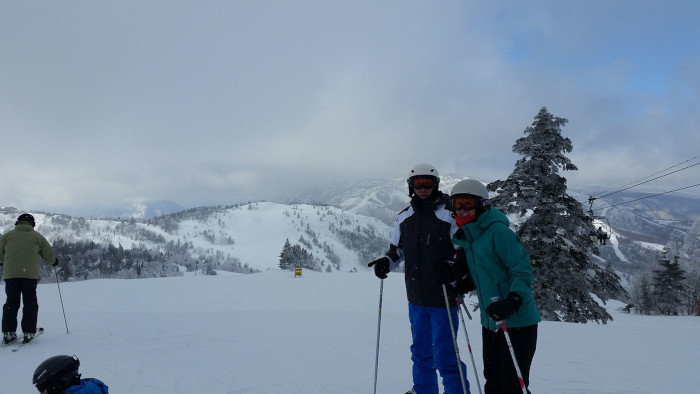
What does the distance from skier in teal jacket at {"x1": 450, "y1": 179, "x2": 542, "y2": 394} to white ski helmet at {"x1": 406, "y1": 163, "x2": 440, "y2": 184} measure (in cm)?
68

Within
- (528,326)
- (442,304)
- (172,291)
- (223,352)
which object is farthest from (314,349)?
(172,291)

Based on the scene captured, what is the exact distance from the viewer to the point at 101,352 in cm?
627

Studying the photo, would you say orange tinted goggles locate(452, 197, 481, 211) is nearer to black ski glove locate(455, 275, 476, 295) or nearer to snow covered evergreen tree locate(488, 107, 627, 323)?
black ski glove locate(455, 275, 476, 295)

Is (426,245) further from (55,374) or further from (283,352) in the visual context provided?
(283,352)

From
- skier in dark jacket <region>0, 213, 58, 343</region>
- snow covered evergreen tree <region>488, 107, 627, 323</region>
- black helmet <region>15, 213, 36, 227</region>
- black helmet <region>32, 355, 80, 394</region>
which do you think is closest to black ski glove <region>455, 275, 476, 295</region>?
black helmet <region>32, 355, 80, 394</region>

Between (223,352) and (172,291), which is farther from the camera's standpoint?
(172,291)

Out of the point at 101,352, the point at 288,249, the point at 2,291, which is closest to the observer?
the point at 101,352

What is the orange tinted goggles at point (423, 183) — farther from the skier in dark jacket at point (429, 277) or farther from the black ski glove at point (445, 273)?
the black ski glove at point (445, 273)

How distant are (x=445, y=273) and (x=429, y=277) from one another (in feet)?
1.26

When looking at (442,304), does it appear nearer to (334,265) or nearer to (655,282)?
(655,282)

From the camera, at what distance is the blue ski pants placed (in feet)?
12.5

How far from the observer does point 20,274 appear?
6.76 meters

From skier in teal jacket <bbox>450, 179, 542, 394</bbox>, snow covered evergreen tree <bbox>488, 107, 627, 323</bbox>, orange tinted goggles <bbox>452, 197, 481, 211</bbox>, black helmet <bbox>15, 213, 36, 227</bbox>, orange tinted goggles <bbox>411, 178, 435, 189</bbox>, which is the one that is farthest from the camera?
snow covered evergreen tree <bbox>488, 107, 627, 323</bbox>

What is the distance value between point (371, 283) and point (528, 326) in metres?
15.6
